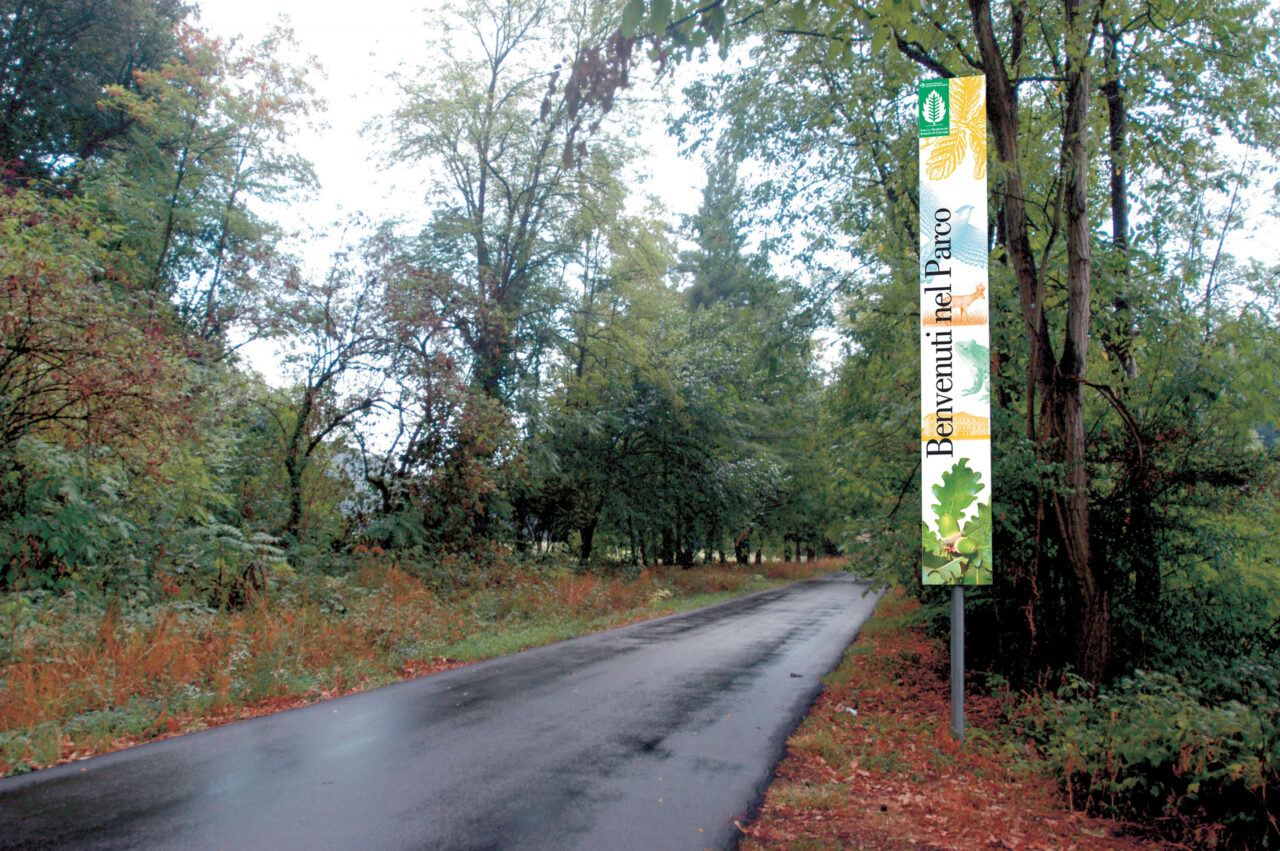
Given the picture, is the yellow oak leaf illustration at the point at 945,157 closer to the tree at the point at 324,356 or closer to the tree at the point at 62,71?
the tree at the point at 324,356

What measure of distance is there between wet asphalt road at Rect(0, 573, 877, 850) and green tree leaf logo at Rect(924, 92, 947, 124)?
213 inches

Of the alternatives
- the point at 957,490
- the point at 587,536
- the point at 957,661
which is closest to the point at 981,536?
the point at 957,490

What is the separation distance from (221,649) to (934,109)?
887cm

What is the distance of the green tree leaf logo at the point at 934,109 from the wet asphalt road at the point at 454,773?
17.7 ft

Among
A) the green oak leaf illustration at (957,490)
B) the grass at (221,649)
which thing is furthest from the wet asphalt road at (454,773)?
the green oak leaf illustration at (957,490)

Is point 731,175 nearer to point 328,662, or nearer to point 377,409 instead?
point 377,409

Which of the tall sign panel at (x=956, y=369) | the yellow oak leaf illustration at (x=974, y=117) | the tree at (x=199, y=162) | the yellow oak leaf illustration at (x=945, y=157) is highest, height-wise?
the tree at (x=199, y=162)

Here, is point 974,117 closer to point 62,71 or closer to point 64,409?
point 64,409

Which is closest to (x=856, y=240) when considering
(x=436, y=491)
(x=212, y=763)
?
(x=436, y=491)

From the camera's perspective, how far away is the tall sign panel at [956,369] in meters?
5.80

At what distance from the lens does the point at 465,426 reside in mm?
14922

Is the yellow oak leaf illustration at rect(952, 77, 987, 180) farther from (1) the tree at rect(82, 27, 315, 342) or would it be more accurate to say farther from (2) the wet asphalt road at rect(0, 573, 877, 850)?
(1) the tree at rect(82, 27, 315, 342)

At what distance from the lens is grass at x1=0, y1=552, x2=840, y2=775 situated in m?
5.95

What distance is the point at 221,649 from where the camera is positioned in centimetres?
789
